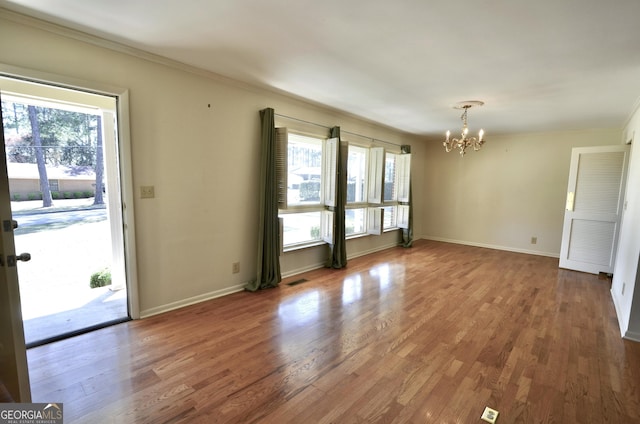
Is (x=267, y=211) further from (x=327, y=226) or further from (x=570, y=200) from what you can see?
(x=570, y=200)

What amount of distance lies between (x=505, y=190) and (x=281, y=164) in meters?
4.92

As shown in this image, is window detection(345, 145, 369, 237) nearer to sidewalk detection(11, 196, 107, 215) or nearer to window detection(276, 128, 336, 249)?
window detection(276, 128, 336, 249)

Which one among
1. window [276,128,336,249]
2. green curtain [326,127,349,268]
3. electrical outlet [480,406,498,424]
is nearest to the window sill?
window [276,128,336,249]

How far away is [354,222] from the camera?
5422 millimetres

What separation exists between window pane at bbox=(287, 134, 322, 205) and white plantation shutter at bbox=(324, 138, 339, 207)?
109mm

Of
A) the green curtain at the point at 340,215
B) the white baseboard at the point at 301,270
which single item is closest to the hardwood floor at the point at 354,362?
the white baseboard at the point at 301,270

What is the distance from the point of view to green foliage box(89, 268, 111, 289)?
11.8 ft

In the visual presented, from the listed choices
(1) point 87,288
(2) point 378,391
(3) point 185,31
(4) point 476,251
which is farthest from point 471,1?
(4) point 476,251

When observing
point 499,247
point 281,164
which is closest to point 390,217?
point 499,247

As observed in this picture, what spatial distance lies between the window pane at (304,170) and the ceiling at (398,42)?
0.75 m

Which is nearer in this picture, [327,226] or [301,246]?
[301,246]

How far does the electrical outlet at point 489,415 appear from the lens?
5.50 ft

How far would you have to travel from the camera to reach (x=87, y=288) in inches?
138

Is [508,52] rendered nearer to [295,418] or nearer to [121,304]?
[295,418]
